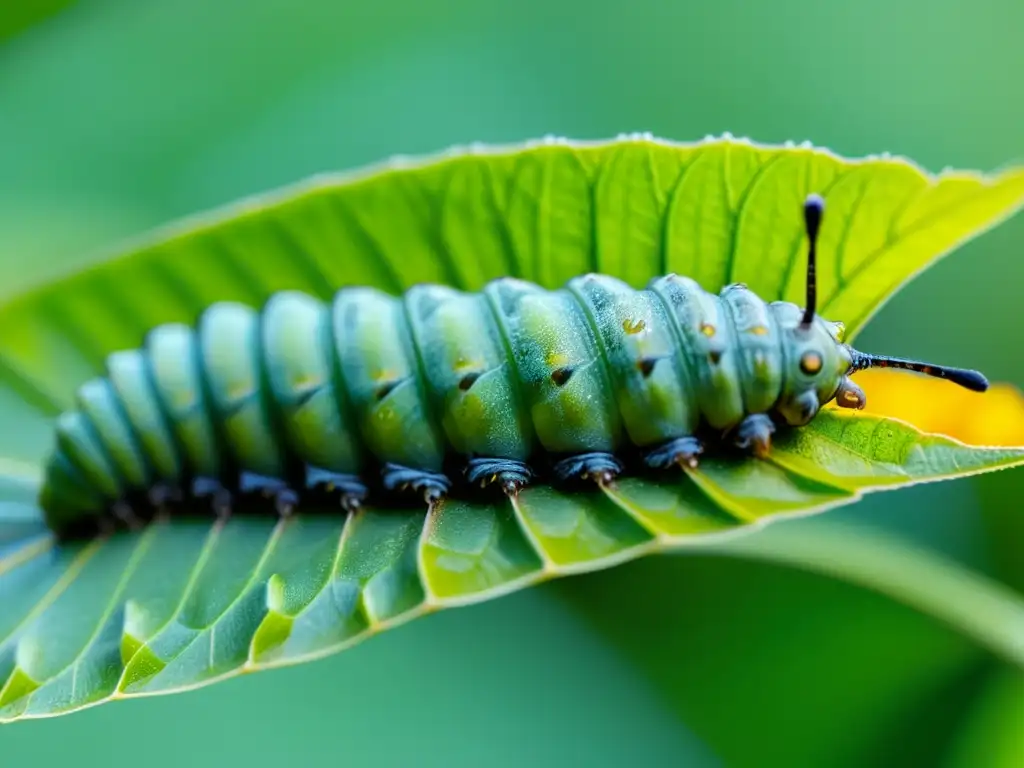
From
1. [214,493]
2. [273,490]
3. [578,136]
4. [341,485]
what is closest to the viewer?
[341,485]

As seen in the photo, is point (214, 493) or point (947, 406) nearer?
point (947, 406)

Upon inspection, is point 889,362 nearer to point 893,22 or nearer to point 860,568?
point 860,568

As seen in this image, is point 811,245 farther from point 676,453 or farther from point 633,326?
point 676,453

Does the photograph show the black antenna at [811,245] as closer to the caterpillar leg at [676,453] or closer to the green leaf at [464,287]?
the green leaf at [464,287]

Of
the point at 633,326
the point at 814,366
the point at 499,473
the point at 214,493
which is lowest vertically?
the point at 214,493

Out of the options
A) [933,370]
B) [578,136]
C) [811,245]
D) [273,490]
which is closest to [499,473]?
[273,490]

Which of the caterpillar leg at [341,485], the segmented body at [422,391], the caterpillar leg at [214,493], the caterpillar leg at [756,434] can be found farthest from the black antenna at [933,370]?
the caterpillar leg at [214,493]

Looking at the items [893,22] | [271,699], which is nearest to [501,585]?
[271,699]

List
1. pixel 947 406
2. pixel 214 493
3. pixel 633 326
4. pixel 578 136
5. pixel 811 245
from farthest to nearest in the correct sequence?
pixel 578 136 < pixel 214 493 < pixel 947 406 < pixel 633 326 < pixel 811 245
